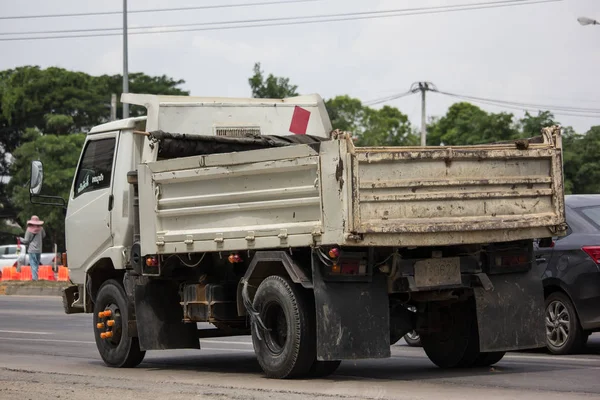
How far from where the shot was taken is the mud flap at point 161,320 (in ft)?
40.6

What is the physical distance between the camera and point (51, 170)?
63.4 metres

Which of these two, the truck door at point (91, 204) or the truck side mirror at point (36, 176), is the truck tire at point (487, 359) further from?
the truck side mirror at point (36, 176)

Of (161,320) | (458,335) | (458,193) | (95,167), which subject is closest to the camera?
(458,193)

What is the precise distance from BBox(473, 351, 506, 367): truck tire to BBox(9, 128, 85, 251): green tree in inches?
2016

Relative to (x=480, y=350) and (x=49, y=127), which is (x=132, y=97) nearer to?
(x=480, y=350)

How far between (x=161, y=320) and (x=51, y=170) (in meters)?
52.3

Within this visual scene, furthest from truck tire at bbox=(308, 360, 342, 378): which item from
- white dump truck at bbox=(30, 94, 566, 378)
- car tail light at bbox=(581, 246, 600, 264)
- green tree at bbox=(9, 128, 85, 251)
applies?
green tree at bbox=(9, 128, 85, 251)

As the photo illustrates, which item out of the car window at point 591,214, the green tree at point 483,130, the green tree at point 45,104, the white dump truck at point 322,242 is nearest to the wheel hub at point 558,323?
the car window at point 591,214

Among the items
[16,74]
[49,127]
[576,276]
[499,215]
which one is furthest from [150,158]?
[16,74]

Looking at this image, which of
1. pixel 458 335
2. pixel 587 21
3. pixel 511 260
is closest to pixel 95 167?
pixel 458 335

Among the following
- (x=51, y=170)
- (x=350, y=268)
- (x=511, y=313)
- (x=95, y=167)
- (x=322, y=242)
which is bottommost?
(x=511, y=313)

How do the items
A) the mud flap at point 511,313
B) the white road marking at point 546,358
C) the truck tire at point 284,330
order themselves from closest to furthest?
1. the truck tire at point 284,330
2. the mud flap at point 511,313
3. the white road marking at point 546,358

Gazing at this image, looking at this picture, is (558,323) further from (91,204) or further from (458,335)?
(91,204)

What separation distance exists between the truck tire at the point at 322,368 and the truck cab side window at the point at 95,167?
3.87 meters
